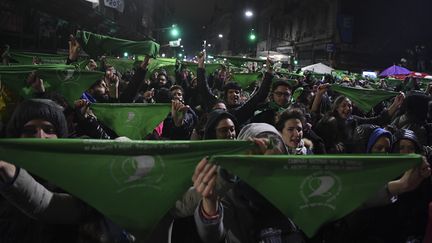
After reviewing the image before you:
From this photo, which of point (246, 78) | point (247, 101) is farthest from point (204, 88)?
point (246, 78)

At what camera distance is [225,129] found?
3645 mm

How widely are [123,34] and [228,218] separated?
95.4ft

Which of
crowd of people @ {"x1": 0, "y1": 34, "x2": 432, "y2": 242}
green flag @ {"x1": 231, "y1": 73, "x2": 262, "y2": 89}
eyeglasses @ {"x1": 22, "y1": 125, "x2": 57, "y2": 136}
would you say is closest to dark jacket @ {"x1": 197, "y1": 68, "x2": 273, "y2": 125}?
crowd of people @ {"x1": 0, "y1": 34, "x2": 432, "y2": 242}

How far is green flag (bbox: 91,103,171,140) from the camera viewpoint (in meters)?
5.02

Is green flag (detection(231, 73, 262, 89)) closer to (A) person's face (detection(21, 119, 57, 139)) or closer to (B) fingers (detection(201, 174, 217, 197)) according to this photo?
(A) person's face (detection(21, 119, 57, 139))

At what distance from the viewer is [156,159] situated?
2.20 m

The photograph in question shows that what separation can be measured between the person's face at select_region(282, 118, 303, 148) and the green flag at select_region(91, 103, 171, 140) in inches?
77.9

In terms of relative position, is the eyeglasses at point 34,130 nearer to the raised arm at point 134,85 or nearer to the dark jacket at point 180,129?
the dark jacket at point 180,129

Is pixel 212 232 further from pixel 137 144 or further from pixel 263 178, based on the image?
pixel 137 144

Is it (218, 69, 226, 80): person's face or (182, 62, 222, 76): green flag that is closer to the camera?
(218, 69, 226, 80): person's face

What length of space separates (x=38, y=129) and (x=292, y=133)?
2.28m

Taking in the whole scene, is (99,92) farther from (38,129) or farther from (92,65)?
(38,129)

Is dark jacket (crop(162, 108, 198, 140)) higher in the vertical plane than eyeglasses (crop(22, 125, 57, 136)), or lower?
lower

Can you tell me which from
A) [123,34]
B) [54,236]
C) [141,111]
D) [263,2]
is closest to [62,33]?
[123,34]
